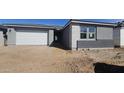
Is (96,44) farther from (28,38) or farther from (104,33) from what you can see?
(28,38)

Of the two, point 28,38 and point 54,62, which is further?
point 28,38

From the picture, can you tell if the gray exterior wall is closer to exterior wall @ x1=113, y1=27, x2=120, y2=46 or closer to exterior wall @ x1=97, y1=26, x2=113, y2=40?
exterior wall @ x1=97, y1=26, x2=113, y2=40

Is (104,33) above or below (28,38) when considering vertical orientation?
above

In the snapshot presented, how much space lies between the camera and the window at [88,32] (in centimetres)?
1282

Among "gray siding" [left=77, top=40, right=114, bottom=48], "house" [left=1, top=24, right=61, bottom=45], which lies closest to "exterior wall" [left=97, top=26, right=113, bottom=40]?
"gray siding" [left=77, top=40, right=114, bottom=48]

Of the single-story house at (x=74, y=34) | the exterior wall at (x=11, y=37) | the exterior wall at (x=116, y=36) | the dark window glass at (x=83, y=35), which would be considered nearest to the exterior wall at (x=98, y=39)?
the single-story house at (x=74, y=34)

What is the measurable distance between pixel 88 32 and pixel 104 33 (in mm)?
1812

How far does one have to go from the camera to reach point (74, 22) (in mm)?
12281

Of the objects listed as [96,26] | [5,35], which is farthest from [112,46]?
[5,35]

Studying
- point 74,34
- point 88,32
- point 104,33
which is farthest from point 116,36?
point 74,34

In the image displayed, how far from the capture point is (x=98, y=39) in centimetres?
1314
